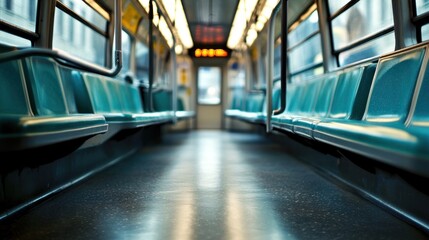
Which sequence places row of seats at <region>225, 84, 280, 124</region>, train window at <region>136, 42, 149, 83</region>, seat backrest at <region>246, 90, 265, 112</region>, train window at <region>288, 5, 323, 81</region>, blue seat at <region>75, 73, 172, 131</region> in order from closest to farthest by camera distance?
blue seat at <region>75, 73, 172, 131</region> → train window at <region>288, 5, 323, 81</region> → row of seats at <region>225, 84, 280, 124</region> → train window at <region>136, 42, 149, 83</region> → seat backrest at <region>246, 90, 265, 112</region>

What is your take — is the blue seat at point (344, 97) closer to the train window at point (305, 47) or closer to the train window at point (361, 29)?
the train window at point (361, 29)

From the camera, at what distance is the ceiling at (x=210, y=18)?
281 inches

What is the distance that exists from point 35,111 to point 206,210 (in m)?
1.10

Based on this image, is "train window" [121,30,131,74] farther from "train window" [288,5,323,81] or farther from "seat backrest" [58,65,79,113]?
"seat backrest" [58,65,79,113]

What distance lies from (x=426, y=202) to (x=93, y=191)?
196cm

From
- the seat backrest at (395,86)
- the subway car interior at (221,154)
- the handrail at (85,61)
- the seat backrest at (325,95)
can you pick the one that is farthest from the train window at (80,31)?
the seat backrest at (395,86)

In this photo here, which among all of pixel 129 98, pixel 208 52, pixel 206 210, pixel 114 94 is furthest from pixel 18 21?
pixel 208 52

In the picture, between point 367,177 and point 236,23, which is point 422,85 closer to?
point 367,177

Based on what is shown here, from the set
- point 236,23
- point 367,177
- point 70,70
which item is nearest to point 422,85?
point 367,177

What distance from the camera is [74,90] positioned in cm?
330

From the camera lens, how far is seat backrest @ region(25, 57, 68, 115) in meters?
2.22

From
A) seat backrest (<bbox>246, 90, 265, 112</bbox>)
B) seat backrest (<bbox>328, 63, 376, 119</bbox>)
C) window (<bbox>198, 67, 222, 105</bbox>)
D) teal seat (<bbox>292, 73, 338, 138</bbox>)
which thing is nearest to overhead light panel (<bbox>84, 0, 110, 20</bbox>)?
teal seat (<bbox>292, 73, 338, 138</bbox>)

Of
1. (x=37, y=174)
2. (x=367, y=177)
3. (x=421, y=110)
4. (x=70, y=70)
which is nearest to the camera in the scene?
(x=421, y=110)

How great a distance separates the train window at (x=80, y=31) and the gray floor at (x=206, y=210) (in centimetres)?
131
